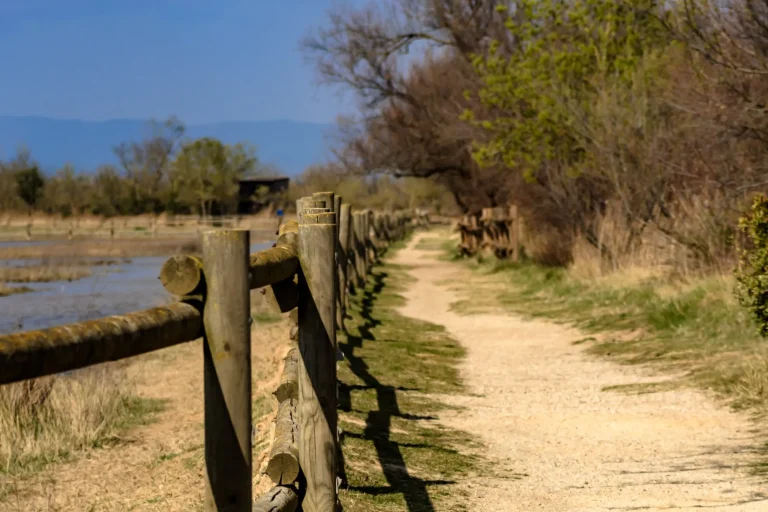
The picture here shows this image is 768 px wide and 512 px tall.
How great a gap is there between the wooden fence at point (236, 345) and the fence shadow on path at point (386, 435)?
0.92 metres

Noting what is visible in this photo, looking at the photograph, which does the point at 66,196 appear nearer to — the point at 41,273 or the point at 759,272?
the point at 41,273

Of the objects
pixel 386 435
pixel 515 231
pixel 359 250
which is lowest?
pixel 386 435

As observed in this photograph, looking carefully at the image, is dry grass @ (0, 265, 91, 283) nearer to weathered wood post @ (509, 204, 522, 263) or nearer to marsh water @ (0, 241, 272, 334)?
marsh water @ (0, 241, 272, 334)

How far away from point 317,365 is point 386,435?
2.88m

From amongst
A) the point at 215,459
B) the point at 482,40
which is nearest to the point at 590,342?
the point at 215,459

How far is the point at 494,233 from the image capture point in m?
26.8

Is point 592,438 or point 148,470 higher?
point 592,438

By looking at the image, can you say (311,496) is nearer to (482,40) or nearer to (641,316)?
(641,316)

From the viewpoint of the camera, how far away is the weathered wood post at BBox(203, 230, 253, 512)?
3242 mm

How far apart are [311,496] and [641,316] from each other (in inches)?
367

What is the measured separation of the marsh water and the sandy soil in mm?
7665

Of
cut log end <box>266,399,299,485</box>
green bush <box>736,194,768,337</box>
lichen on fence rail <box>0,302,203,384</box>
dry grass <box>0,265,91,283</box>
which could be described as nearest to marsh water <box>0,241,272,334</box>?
dry grass <box>0,265,91,283</box>

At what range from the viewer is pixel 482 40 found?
27484 mm

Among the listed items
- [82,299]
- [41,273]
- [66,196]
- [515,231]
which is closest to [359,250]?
[515,231]
